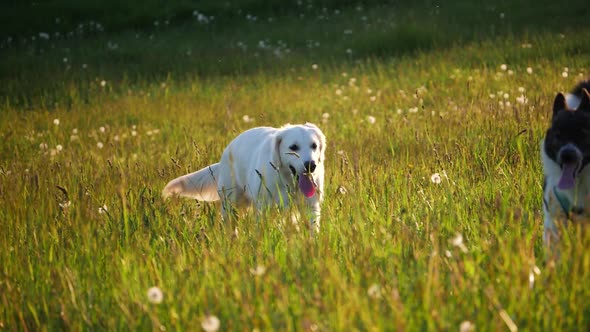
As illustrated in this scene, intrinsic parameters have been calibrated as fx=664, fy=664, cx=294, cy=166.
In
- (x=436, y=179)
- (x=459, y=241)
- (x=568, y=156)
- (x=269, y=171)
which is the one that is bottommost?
(x=269, y=171)

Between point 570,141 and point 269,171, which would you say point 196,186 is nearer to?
point 269,171

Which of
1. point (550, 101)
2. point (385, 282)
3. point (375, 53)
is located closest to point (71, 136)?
point (550, 101)

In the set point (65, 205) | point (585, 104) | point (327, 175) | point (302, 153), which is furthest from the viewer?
point (327, 175)

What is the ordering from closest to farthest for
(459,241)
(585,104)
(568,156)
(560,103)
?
(459,241), (568,156), (585,104), (560,103)

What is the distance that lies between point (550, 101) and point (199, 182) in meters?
4.78

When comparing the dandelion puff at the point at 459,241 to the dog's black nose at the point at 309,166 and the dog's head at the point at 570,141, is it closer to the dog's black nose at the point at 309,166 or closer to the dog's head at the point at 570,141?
the dog's head at the point at 570,141

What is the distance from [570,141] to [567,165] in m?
0.15

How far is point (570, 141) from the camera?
12.9 feet

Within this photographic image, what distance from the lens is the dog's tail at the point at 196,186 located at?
5.95 meters

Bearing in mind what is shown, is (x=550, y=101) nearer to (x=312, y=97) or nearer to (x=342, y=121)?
(x=342, y=121)

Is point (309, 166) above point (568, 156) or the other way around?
the other way around

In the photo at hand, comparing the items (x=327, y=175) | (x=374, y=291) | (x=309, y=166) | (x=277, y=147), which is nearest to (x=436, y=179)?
(x=309, y=166)

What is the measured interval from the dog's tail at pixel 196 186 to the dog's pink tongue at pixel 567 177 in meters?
2.99

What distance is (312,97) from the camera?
37.2 feet
